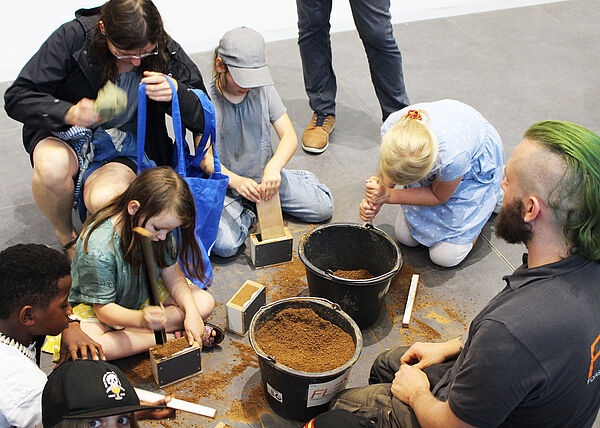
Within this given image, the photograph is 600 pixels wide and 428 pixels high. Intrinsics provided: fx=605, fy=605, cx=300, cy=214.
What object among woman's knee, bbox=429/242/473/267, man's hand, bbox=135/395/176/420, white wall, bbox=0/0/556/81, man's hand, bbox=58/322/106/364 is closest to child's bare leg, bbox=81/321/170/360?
man's hand, bbox=58/322/106/364

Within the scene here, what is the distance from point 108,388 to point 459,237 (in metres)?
1.84

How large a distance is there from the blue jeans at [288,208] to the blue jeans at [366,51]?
29.3 inches

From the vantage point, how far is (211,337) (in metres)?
2.46

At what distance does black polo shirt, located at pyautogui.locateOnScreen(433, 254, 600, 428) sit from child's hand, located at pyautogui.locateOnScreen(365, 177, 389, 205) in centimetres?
107

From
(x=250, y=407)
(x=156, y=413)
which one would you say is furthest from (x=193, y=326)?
(x=156, y=413)

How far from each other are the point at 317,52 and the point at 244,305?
69.4 inches

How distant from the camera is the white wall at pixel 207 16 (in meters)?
4.71

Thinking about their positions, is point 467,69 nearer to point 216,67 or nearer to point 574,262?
point 216,67

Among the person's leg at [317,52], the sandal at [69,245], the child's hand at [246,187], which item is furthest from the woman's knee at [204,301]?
the person's leg at [317,52]

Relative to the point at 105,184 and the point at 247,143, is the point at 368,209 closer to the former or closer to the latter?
the point at 247,143

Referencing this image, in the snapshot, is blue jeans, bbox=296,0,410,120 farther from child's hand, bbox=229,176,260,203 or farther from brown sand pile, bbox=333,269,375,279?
brown sand pile, bbox=333,269,375,279

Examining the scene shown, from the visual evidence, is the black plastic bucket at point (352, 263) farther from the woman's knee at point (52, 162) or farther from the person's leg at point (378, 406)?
the woman's knee at point (52, 162)

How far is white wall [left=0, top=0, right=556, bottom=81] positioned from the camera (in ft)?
15.4

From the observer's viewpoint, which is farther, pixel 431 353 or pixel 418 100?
pixel 418 100
